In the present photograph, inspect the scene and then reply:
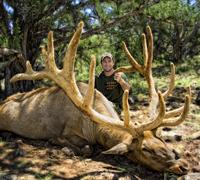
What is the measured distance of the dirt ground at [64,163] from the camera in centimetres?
506

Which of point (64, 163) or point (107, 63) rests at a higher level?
point (107, 63)

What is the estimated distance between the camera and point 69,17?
977 cm

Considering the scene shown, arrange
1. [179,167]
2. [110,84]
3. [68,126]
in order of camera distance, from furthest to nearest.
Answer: [110,84]
[68,126]
[179,167]

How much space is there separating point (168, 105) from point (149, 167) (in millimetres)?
3817

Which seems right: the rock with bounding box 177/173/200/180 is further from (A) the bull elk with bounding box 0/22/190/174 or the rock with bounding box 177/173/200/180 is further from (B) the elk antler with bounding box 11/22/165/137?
(B) the elk antler with bounding box 11/22/165/137

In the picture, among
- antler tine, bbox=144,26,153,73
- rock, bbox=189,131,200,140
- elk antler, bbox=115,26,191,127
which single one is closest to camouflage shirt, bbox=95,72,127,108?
elk antler, bbox=115,26,191,127

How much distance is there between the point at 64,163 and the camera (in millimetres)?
5434

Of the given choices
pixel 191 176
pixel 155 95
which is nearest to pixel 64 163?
pixel 191 176

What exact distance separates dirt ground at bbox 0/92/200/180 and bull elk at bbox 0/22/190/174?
0.46ft

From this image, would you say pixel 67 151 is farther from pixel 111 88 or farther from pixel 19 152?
pixel 111 88

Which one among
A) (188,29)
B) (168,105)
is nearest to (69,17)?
(168,105)

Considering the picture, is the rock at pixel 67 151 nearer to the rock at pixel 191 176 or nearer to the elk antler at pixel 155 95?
the elk antler at pixel 155 95

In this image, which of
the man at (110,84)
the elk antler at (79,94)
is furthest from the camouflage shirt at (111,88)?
the elk antler at (79,94)

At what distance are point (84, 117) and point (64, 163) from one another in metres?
0.85
